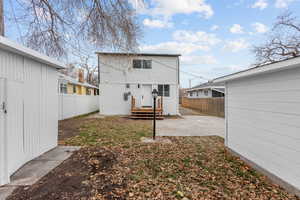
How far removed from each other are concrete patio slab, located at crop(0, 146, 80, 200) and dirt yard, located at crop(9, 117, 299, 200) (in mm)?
148

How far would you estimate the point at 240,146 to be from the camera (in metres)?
3.93

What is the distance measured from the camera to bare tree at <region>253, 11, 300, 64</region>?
467 inches

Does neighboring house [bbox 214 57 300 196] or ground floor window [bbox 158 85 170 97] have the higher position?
ground floor window [bbox 158 85 170 97]

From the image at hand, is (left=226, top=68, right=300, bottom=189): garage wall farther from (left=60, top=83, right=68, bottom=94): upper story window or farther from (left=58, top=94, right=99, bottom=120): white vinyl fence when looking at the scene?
(left=60, top=83, right=68, bottom=94): upper story window

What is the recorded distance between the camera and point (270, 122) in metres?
2.97

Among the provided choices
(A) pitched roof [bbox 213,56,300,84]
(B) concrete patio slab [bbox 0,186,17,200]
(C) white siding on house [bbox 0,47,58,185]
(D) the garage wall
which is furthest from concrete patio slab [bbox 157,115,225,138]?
(B) concrete patio slab [bbox 0,186,17,200]

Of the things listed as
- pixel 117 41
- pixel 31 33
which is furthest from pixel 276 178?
pixel 31 33

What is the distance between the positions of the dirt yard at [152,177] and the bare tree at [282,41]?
533 inches

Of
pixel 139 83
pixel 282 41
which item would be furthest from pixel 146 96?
pixel 282 41

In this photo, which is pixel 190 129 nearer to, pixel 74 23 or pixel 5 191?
pixel 5 191

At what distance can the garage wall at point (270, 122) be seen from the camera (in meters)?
2.45

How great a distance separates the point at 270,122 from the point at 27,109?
17.5 feet

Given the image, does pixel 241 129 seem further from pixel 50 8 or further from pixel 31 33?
pixel 31 33

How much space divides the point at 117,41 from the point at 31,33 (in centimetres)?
348
